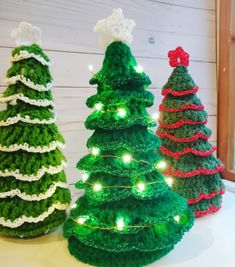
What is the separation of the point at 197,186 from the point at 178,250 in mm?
164

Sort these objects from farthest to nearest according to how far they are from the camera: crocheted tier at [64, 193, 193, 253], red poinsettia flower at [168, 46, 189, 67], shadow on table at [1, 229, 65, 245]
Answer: red poinsettia flower at [168, 46, 189, 67], shadow on table at [1, 229, 65, 245], crocheted tier at [64, 193, 193, 253]

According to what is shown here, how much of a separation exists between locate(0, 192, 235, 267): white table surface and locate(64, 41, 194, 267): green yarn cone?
0.09ft

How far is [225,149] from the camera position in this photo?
1.08 meters

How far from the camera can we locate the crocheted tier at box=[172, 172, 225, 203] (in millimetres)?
701

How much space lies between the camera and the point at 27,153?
0.61 meters

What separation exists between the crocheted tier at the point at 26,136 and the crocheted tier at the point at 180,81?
12.1 inches

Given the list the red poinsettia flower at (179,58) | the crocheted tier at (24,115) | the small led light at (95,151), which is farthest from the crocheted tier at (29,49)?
the red poinsettia flower at (179,58)

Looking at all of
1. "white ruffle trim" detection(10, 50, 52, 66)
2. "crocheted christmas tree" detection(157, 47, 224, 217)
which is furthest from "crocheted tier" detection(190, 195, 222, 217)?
"white ruffle trim" detection(10, 50, 52, 66)

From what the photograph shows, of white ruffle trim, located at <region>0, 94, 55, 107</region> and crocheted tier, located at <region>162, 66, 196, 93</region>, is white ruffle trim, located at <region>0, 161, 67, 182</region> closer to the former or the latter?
white ruffle trim, located at <region>0, 94, 55, 107</region>

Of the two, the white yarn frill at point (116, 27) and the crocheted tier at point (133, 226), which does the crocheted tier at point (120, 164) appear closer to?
the crocheted tier at point (133, 226)

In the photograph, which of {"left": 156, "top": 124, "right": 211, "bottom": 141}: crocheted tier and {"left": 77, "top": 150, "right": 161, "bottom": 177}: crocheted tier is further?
{"left": 156, "top": 124, "right": 211, "bottom": 141}: crocheted tier

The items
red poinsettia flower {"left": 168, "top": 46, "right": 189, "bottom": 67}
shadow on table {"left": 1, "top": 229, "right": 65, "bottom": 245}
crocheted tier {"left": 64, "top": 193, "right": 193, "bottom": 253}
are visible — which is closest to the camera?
crocheted tier {"left": 64, "top": 193, "right": 193, "bottom": 253}

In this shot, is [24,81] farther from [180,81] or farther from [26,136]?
[180,81]

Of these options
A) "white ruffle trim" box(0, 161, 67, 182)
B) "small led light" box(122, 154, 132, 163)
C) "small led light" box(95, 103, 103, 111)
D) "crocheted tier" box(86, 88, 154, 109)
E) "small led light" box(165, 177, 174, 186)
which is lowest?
"small led light" box(165, 177, 174, 186)
